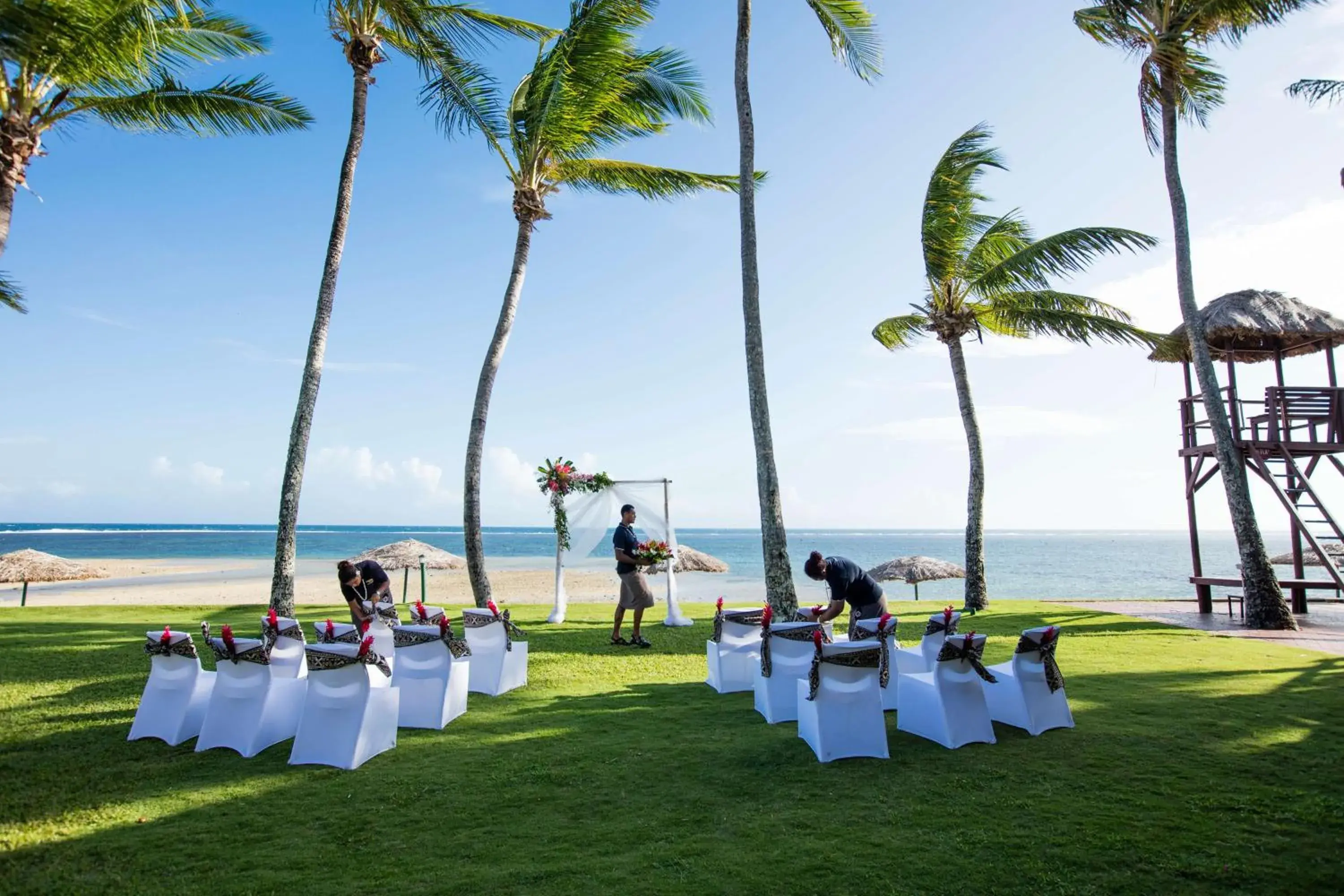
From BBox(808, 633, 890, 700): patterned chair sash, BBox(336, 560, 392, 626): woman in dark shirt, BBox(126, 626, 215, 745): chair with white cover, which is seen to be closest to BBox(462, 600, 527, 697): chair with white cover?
BBox(336, 560, 392, 626): woman in dark shirt

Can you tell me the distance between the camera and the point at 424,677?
18.0 ft

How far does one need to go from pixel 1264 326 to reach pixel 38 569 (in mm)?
30517

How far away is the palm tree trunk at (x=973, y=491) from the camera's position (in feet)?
41.8

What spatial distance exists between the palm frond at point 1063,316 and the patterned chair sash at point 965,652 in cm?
963

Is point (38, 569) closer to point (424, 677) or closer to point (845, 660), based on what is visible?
point (424, 677)

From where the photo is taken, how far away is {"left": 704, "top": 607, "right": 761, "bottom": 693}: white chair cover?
6547 millimetres

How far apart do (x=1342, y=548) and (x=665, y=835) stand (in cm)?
2798

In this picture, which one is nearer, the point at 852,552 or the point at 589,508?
the point at 589,508

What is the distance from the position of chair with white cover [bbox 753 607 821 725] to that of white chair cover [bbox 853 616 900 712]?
1.17 ft

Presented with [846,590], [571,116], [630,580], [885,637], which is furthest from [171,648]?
[571,116]

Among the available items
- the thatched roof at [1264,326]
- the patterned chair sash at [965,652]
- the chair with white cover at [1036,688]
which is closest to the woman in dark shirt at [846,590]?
the chair with white cover at [1036,688]

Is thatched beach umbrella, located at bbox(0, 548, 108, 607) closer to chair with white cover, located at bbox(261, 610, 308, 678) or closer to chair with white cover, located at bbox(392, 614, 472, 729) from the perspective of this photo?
chair with white cover, located at bbox(261, 610, 308, 678)

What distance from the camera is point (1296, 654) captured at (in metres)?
8.04

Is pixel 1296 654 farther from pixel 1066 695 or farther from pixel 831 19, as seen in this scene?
pixel 831 19
